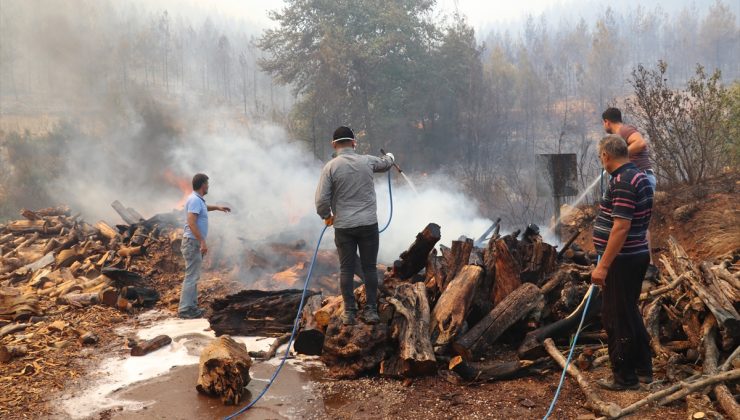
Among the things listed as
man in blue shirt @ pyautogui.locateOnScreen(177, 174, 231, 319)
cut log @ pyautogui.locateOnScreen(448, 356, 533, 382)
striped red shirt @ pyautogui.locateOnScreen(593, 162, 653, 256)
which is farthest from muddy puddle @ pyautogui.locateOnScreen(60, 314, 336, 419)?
striped red shirt @ pyautogui.locateOnScreen(593, 162, 653, 256)

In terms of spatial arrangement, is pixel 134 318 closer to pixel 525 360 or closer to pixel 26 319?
pixel 26 319

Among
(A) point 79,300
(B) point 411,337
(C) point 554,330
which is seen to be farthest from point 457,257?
(A) point 79,300

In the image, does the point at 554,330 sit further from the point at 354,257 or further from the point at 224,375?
the point at 224,375

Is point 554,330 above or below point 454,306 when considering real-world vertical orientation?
below

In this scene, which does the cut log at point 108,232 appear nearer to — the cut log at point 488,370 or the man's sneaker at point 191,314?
the man's sneaker at point 191,314

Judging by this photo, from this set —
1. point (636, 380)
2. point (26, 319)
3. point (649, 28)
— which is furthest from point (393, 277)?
point (649, 28)

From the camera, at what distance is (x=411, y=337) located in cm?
487

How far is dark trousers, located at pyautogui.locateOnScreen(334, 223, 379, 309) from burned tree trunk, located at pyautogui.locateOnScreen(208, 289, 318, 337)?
1.24 m

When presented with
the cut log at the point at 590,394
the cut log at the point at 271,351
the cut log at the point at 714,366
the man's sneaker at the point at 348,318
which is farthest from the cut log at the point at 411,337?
the cut log at the point at 714,366

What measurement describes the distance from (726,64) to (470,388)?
246 feet

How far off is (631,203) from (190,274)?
6.18 metres

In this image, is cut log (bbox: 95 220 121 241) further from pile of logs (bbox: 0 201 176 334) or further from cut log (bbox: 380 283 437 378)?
cut log (bbox: 380 283 437 378)

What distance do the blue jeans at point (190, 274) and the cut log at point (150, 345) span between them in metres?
1.44

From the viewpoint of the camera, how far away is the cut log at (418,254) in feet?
20.9
